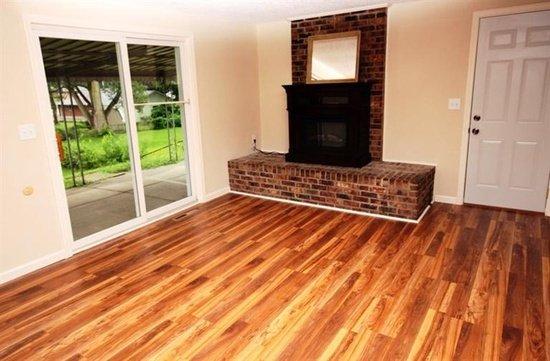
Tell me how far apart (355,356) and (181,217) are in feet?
9.16

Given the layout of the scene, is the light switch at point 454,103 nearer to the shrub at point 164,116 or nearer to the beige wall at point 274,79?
the beige wall at point 274,79

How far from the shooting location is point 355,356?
1.98 m

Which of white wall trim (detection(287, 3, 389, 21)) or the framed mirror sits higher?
white wall trim (detection(287, 3, 389, 21))

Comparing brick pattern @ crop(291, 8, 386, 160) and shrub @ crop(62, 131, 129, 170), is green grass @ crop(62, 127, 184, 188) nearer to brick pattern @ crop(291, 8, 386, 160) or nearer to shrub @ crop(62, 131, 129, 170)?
shrub @ crop(62, 131, 129, 170)

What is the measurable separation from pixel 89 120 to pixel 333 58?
2957 millimetres

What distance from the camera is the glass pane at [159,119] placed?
12.8ft

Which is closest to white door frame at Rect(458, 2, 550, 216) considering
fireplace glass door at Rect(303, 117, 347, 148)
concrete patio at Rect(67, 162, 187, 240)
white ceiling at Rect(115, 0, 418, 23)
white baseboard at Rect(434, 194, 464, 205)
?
white baseboard at Rect(434, 194, 464, 205)

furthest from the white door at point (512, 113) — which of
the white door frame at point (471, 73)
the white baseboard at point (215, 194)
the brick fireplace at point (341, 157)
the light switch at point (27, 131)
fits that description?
the light switch at point (27, 131)

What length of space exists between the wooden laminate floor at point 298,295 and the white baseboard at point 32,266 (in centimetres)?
8

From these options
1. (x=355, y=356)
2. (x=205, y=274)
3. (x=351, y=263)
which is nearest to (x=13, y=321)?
(x=205, y=274)

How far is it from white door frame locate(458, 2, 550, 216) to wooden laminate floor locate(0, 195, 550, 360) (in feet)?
1.65

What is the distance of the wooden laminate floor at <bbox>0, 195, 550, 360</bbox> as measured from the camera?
2.09 m

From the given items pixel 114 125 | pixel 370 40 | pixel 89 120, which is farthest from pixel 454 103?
pixel 89 120

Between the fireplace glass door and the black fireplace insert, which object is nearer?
the black fireplace insert
